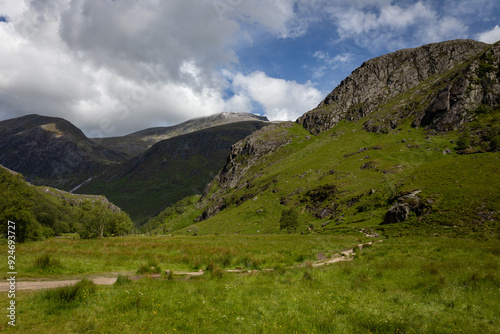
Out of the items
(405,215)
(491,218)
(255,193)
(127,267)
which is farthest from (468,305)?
(255,193)

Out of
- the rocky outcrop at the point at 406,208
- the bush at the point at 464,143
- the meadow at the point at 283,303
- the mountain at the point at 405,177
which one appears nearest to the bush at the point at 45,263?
the meadow at the point at 283,303

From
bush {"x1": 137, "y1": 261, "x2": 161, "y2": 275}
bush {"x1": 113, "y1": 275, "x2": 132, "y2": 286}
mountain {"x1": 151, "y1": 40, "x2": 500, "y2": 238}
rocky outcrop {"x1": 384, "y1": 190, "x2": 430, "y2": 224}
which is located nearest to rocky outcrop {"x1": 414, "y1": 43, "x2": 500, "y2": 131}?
mountain {"x1": 151, "y1": 40, "x2": 500, "y2": 238}

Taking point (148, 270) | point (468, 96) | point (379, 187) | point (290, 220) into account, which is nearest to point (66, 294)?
point (148, 270)

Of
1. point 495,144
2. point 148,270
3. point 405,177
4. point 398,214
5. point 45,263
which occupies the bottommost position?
point 398,214

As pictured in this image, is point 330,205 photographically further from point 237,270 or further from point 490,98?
point 490,98

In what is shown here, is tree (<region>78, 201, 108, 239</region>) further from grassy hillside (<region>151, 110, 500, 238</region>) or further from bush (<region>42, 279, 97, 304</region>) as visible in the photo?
bush (<region>42, 279, 97, 304</region>)

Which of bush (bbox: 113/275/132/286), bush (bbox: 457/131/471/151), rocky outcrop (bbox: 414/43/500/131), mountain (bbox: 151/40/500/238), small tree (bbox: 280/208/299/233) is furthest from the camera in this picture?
rocky outcrop (bbox: 414/43/500/131)

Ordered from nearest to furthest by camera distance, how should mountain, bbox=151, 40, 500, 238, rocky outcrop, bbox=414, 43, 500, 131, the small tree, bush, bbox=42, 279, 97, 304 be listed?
bush, bbox=42, 279, 97, 304, mountain, bbox=151, 40, 500, 238, the small tree, rocky outcrop, bbox=414, 43, 500, 131

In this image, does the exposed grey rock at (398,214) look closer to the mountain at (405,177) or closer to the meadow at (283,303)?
the mountain at (405,177)

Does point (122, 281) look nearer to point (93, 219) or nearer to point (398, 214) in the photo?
point (398, 214)

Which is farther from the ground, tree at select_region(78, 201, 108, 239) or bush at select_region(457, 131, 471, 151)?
bush at select_region(457, 131, 471, 151)

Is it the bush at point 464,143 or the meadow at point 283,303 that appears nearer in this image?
the meadow at point 283,303

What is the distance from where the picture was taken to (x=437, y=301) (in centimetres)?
1209

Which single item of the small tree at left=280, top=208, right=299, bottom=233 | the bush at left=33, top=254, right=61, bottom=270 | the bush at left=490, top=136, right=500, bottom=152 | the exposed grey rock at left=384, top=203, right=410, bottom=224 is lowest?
the small tree at left=280, top=208, right=299, bottom=233
